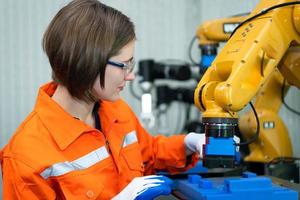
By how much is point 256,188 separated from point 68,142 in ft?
1.73

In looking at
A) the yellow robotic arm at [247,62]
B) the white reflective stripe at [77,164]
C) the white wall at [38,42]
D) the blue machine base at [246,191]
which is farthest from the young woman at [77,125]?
the white wall at [38,42]

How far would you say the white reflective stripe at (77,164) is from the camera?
3.35ft

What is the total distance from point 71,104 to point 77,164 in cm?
20

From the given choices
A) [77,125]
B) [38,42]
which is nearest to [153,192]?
[77,125]

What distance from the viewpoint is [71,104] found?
3.90 feet

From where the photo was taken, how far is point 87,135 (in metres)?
1.15

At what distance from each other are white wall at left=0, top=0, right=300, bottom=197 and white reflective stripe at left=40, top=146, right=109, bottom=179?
1089mm

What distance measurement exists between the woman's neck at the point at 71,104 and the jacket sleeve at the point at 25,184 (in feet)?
0.79

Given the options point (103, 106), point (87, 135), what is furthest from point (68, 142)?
point (103, 106)

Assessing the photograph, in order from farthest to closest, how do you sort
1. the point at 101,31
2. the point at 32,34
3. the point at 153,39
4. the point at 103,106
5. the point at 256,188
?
the point at 153,39
the point at 32,34
the point at 103,106
the point at 101,31
the point at 256,188

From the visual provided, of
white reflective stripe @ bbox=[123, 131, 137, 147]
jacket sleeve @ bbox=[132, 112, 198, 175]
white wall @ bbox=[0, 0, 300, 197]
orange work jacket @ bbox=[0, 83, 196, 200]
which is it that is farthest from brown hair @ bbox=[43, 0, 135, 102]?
white wall @ bbox=[0, 0, 300, 197]

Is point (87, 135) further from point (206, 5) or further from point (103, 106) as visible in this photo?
point (206, 5)

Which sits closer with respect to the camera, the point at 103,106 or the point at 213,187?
the point at 213,187

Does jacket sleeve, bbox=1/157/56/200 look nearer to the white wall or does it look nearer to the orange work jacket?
the orange work jacket
